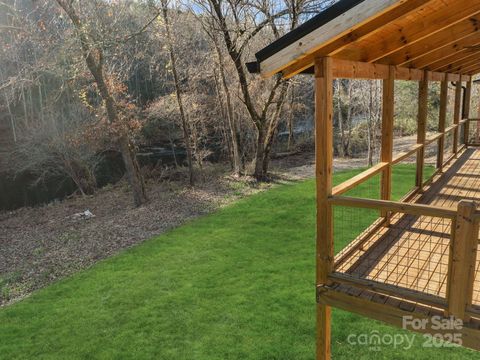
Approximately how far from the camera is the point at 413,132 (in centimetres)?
2191

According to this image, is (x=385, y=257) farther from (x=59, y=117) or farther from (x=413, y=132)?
(x=413, y=132)

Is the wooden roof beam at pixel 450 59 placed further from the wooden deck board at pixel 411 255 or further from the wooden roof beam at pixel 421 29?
the wooden roof beam at pixel 421 29

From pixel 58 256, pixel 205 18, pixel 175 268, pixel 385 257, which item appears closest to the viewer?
pixel 385 257

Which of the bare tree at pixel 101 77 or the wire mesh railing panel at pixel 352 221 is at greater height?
the bare tree at pixel 101 77

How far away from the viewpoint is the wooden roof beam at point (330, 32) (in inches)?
109

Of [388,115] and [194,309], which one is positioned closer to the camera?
[388,115]

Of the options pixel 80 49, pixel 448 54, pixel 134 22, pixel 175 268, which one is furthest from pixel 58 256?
pixel 134 22

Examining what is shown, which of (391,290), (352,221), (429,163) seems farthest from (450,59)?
(429,163)

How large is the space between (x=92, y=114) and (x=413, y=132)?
17.1 meters

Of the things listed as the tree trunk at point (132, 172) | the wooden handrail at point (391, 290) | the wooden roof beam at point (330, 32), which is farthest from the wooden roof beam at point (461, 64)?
the tree trunk at point (132, 172)

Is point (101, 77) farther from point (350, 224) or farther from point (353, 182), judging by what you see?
point (353, 182)

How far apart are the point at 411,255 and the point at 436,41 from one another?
101 inches

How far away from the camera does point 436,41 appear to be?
462 centimetres

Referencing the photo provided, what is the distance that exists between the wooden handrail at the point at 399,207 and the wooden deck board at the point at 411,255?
2.84ft
